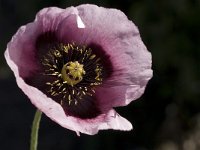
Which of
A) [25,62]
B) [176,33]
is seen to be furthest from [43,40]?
[176,33]

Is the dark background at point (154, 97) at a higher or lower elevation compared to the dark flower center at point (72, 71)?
lower

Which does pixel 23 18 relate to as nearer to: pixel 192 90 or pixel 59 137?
pixel 59 137

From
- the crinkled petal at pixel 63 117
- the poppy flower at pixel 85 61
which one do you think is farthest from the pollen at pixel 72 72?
the crinkled petal at pixel 63 117

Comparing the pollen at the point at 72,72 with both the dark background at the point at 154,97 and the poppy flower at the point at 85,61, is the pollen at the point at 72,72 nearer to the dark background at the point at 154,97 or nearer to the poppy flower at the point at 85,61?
the poppy flower at the point at 85,61

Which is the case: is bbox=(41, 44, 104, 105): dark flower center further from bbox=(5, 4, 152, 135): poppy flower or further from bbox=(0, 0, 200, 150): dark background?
bbox=(0, 0, 200, 150): dark background

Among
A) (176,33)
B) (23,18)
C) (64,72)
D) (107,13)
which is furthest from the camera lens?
(23,18)

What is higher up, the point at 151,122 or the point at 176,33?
the point at 176,33

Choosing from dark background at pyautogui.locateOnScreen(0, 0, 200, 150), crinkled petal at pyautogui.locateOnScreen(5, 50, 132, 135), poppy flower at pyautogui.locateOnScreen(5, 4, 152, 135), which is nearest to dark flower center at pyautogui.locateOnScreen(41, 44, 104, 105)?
poppy flower at pyautogui.locateOnScreen(5, 4, 152, 135)
